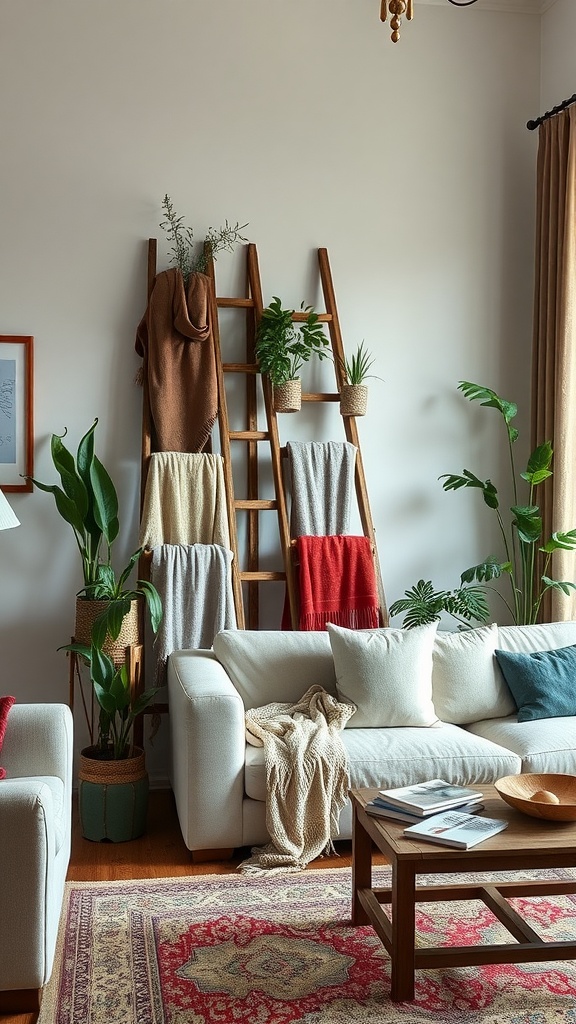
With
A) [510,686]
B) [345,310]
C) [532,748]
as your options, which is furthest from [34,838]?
[345,310]

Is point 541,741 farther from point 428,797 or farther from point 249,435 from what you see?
point 249,435

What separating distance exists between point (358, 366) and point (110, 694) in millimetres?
1770

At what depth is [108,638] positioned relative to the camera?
3754mm

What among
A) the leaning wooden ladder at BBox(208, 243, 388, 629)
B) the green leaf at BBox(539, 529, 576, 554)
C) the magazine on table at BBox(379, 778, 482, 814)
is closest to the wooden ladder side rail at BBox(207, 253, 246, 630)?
the leaning wooden ladder at BBox(208, 243, 388, 629)

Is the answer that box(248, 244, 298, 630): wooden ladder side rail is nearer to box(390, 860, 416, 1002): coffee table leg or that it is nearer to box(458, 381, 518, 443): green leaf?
box(458, 381, 518, 443): green leaf

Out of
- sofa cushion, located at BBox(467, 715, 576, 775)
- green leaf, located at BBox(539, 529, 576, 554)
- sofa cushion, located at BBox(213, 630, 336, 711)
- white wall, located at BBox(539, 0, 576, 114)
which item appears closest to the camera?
sofa cushion, located at BBox(467, 715, 576, 775)

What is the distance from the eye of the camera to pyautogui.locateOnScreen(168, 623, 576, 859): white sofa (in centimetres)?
323

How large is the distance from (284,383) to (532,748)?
5.86 feet

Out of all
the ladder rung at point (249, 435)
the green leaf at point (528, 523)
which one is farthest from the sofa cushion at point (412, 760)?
the ladder rung at point (249, 435)

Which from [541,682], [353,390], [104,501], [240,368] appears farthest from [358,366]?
[541,682]

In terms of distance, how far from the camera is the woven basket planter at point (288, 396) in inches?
165

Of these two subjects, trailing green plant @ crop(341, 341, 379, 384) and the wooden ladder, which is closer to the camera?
the wooden ladder

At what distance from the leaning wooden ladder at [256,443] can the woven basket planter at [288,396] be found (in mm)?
70

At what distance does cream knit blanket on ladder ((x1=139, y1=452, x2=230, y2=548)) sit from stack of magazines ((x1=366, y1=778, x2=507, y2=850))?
1.69 metres
